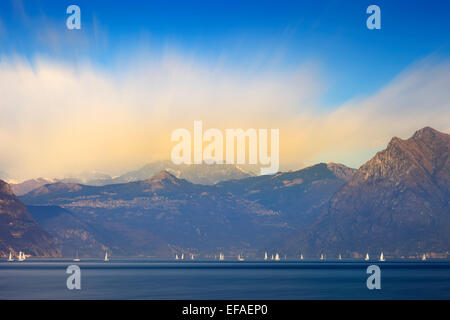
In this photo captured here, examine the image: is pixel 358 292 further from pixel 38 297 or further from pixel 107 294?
pixel 38 297
